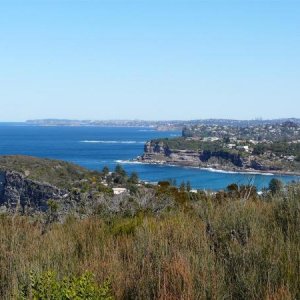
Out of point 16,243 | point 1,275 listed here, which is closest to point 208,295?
point 1,275

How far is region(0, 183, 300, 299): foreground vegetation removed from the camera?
11.2ft

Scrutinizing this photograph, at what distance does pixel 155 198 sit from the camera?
10.1 meters

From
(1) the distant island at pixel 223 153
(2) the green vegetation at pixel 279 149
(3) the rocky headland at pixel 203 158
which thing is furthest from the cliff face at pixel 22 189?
(2) the green vegetation at pixel 279 149

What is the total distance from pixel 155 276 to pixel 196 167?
6628 cm

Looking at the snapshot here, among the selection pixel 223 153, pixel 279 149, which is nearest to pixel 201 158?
pixel 223 153

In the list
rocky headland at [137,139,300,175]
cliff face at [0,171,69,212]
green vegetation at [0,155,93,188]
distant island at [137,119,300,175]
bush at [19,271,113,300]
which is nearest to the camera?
bush at [19,271,113,300]

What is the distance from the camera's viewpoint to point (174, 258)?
3926 mm

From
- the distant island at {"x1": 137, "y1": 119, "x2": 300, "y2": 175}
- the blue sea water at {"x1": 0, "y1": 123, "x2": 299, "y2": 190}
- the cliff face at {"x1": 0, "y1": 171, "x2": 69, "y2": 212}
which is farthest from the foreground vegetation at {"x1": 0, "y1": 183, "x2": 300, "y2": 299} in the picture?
the distant island at {"x1": 137, "y1": 119, "x2": 300, "y2": 175}

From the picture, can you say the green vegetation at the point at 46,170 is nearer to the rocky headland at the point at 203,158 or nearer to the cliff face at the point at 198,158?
the rocky headland at the point at 203,158

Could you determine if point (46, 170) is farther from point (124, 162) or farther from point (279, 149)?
point (124, 162)

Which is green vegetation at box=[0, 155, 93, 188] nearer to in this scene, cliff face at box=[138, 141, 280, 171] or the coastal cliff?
the coastal cliff

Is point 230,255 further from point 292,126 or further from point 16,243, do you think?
point 292,126

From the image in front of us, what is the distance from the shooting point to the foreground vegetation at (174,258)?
3.41 meters

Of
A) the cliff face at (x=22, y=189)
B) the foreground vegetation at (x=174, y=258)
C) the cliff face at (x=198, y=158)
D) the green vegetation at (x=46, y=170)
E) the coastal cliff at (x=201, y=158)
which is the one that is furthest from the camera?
the cliff face at (x=198, y=158)
